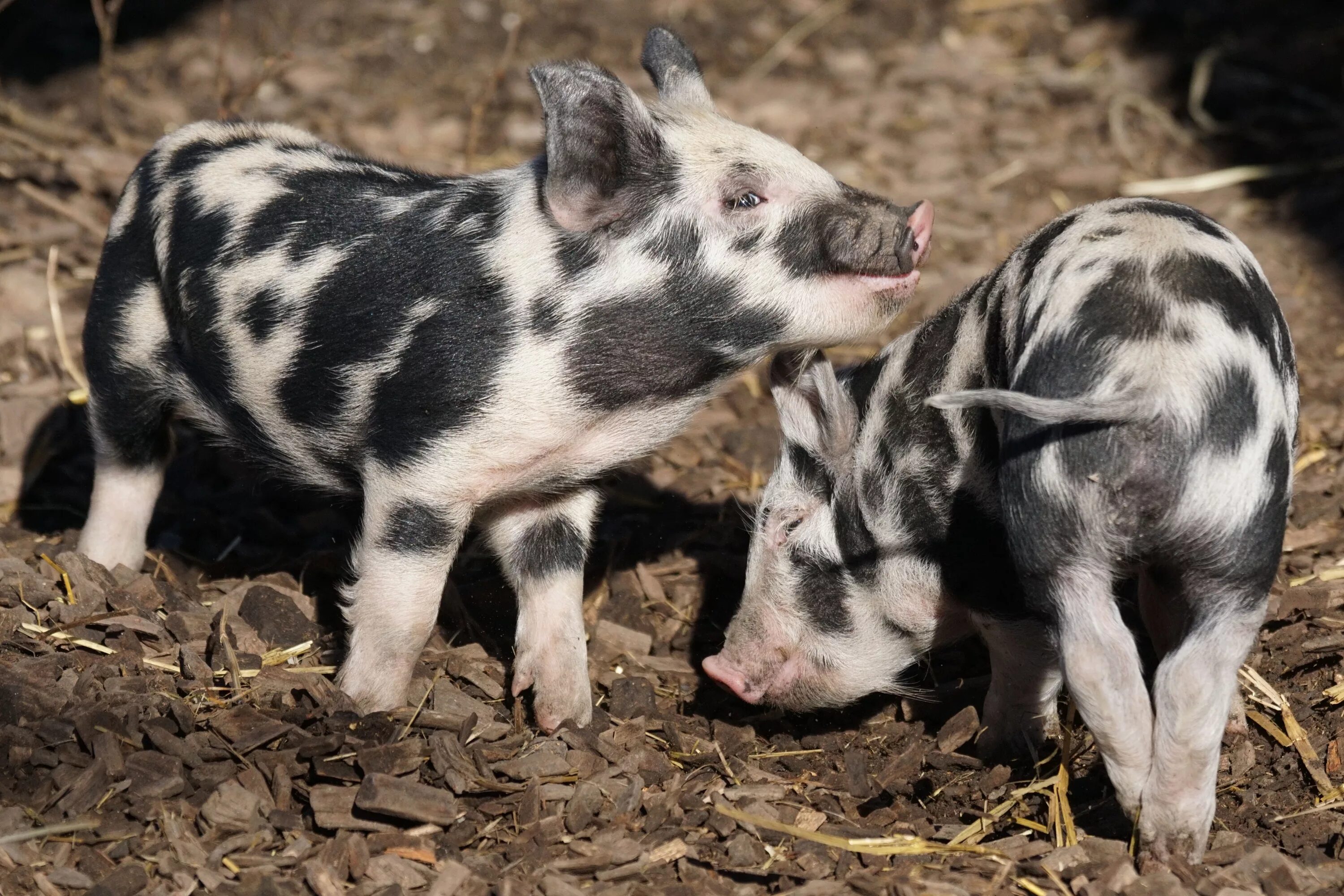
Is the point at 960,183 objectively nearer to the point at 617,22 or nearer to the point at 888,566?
the point at 617,22

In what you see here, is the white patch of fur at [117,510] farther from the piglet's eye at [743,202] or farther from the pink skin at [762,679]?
the piglet's eye at [743,202]

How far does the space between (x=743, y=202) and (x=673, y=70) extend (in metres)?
0.72

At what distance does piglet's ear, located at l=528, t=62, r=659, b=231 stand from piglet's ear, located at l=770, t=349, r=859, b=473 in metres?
0.71

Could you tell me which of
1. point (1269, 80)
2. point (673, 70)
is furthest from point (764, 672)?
point (1269, 80)

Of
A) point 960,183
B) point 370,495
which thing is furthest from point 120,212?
point 960,183

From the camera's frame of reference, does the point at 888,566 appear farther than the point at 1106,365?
Yes

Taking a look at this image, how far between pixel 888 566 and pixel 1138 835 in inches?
40.3

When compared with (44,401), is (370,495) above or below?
above

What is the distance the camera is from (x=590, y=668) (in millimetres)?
4980

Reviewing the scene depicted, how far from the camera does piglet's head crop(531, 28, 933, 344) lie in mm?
Answer: 4062

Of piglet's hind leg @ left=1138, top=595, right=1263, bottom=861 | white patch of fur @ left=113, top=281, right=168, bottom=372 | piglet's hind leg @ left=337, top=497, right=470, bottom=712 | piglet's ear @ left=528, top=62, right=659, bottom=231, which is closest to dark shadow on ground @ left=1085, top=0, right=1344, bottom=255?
piglet's hind leg @ left=1138, top=595, right=1263, bottom=861

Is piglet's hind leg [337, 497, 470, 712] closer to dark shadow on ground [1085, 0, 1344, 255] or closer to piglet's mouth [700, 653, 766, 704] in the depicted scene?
piglet's mouth [700, 653, 766, 704]

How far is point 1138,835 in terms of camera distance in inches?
146

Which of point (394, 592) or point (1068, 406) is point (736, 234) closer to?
point (1068, 406)
